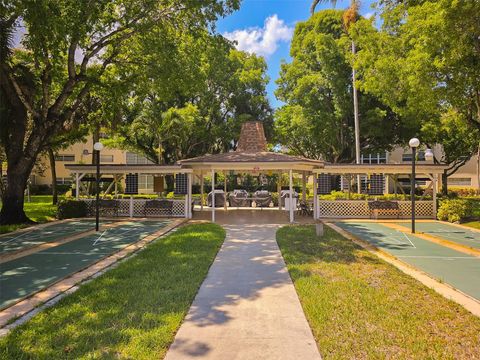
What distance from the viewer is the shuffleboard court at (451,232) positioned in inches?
465


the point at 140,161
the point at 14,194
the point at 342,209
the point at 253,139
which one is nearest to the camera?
the point at 14,194

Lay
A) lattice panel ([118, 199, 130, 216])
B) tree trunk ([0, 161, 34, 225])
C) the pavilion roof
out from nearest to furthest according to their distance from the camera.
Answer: tree trunk ([0, 161, 34, 225])
the pavilion roof
lattice panel ([118, 199, 130, 216])

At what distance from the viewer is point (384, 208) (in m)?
18.9

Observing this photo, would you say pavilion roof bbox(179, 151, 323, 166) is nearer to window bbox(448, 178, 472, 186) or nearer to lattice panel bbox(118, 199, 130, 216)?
lattice panel bbox(118, 199, 130, 216)

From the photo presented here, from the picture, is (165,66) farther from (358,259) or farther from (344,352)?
(344,352)

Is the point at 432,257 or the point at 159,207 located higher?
the point at 159,207

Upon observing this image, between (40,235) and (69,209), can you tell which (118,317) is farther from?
(69,209)

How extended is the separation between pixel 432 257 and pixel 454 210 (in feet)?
31.9

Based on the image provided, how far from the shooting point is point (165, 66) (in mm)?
16234

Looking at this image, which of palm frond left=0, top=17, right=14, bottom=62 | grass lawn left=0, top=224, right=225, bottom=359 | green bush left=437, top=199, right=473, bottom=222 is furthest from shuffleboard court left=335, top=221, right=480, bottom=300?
palm frond left=0, top=17, right=14, bottom=62

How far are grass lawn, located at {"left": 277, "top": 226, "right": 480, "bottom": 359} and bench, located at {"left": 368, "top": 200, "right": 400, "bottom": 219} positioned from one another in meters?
10.8

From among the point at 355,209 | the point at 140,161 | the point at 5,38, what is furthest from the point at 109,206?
the point at 140,161

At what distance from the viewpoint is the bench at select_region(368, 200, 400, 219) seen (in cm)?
1877

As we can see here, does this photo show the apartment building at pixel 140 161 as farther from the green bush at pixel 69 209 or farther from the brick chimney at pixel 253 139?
the green bush at pixel 69 209
